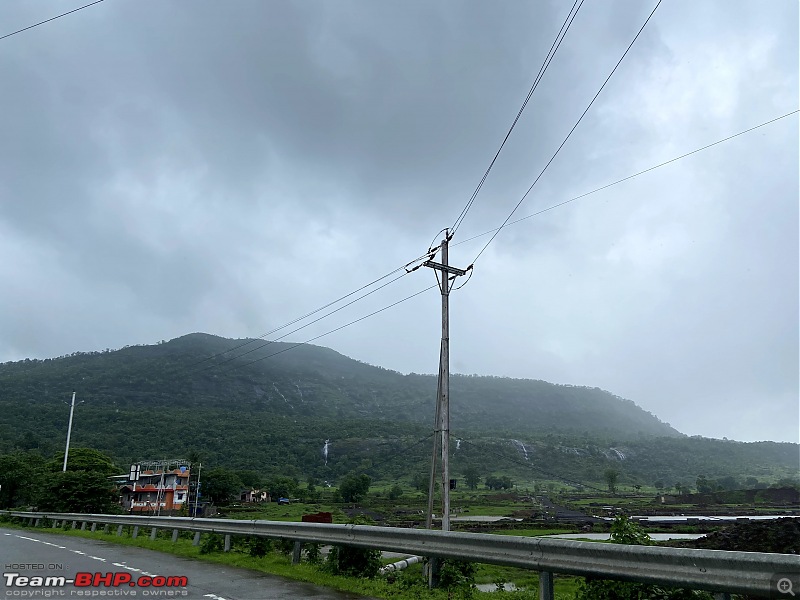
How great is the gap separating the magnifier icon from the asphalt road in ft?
19.9

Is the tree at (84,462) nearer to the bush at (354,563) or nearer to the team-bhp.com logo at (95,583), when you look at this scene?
the team-bhp.com logo at (95,583)

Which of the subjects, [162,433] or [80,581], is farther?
[162,433]

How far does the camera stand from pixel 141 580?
10484 millimetres

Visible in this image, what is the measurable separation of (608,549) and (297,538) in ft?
25.8

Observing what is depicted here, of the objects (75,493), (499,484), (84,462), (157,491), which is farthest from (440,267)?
(499,484)

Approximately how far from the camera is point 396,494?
408 feet

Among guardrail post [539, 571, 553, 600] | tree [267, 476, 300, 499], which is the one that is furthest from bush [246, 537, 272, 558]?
tree [267, 476, 300, 499]

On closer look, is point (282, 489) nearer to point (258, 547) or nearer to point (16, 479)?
point (16, 479)

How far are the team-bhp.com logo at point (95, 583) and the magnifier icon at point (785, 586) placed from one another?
26.3 ft

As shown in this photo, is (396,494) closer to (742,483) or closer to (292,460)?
(292,460)

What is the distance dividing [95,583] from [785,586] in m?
10.2

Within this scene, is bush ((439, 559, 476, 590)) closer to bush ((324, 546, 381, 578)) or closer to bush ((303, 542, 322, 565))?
bush ((324, 546, 381, 578))

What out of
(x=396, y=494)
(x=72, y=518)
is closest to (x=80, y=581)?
(x=72, y=518)

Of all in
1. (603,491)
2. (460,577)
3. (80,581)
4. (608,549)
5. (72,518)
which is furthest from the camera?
(603,491)
